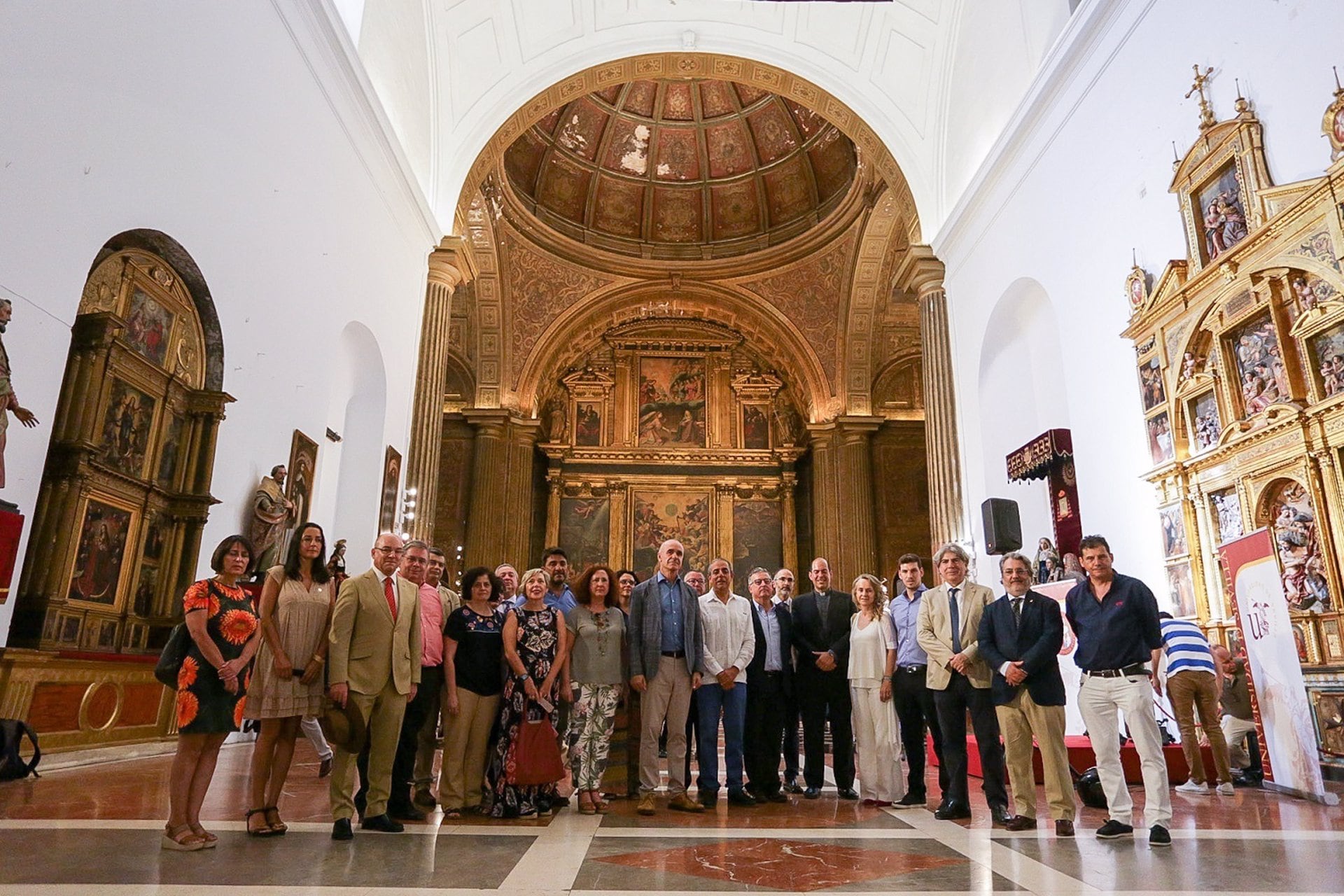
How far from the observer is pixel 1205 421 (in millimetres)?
6426

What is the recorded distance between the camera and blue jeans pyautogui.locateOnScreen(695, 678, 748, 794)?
467cm

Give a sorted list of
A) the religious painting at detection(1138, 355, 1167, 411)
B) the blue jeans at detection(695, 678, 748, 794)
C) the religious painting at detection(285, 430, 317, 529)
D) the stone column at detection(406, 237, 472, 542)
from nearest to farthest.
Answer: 1. the blue jeans at detection(695, 678, 748, 794)
2. the religious painting at detection(1138, 355, 1167, 411)
3. the religious painting at detection(285, 430, 317, 529)
4. the stone column at detection(406, 237, 472, 542)

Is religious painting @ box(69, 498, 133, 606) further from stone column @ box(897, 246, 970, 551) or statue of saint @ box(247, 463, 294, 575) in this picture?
stone column @ box(897, 246, 970, 551)

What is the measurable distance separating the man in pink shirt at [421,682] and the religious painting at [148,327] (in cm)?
318

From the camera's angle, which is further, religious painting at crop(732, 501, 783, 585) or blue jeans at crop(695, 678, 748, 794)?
religious painting at crop(732, 501, 783, 585)

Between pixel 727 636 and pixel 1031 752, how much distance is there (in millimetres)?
1690

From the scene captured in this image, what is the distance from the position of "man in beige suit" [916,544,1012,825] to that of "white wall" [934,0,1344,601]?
3027 mm

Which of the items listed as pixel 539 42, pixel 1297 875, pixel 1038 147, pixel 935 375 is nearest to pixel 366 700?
pixel 1297 875

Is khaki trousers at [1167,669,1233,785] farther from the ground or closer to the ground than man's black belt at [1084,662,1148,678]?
closer to the ground

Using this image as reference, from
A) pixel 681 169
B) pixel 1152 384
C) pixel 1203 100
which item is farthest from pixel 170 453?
pixel 681 169

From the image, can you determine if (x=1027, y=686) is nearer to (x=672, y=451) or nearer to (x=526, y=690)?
(x=526, y=690)

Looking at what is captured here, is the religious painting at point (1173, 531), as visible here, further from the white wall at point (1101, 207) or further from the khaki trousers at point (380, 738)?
the khaki trousers at point (380, 738)

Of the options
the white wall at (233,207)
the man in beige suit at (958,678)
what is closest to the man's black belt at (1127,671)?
the man in beige suit at (958,678)

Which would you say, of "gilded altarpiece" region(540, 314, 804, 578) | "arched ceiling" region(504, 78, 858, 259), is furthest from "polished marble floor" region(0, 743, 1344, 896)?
"arched ceiling" region(504, 78, 858, 259)
